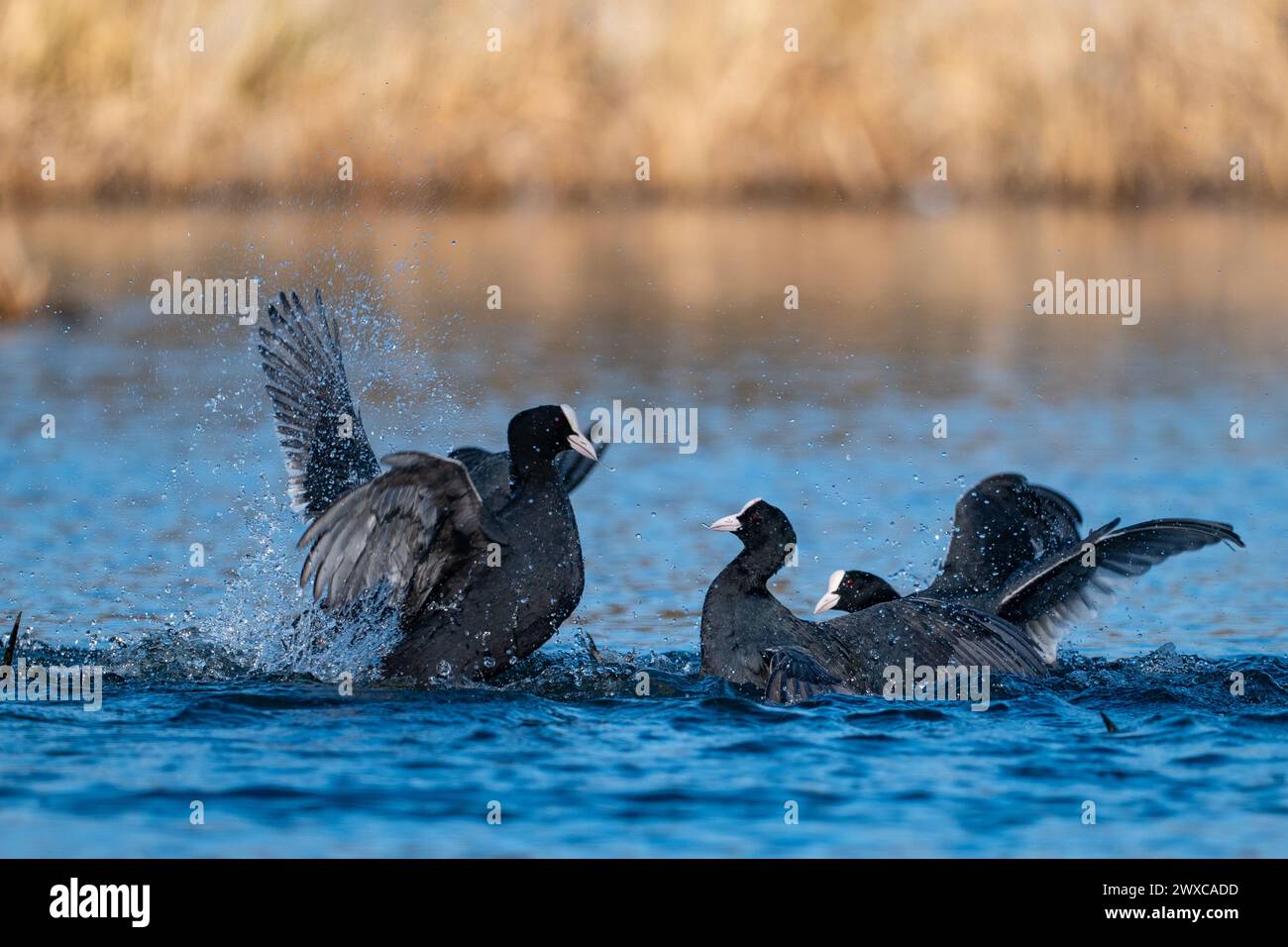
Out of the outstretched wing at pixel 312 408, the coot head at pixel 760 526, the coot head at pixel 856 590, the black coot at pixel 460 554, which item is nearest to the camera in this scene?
the black coot at pixel 460 554

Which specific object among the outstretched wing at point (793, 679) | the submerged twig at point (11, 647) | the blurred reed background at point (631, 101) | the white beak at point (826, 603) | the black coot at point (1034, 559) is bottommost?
the outstretched wing at point (793, 679)

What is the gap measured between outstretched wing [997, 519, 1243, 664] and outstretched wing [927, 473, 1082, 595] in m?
0.46

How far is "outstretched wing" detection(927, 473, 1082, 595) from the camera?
29.9 feet

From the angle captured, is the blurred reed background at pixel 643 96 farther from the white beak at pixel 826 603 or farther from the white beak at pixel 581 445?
the white beak at pixel 581 445

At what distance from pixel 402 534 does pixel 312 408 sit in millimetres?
1725

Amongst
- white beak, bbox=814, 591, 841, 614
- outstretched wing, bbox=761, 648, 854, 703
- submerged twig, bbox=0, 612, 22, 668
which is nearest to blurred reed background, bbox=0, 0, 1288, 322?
submerged twig, bbox=0, 612, 22, 668

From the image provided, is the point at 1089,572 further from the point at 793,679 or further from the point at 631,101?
the point at 631,101

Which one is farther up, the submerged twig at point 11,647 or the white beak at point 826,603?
the white beak at point 826,603

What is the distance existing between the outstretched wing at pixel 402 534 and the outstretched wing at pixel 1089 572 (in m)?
2.32

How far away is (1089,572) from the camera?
8.48 metres

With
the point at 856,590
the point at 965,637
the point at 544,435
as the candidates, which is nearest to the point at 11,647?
the point at 544,435

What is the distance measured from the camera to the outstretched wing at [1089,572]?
8.28 metres

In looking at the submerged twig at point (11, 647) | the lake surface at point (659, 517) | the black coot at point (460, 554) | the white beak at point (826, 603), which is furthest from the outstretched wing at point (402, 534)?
the white beak at point (826, 603)

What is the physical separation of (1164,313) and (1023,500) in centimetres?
1013
